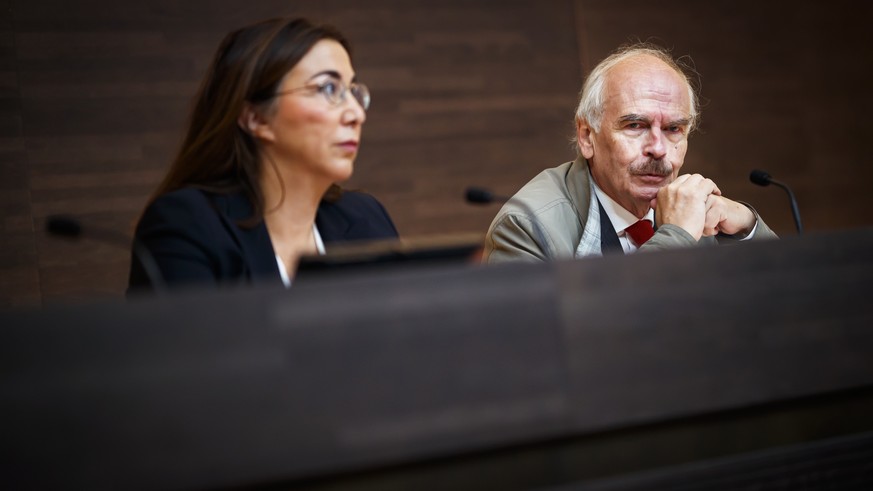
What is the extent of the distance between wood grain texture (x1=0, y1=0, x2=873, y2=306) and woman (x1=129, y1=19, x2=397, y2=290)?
1698 millimetres

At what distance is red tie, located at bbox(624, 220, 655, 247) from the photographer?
2520mm

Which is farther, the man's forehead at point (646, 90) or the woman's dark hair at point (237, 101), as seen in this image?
the man's forehead at point (646, 90)

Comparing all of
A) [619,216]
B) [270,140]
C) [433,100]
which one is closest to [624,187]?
[619,216]

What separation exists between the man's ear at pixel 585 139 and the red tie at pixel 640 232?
0.24 meters

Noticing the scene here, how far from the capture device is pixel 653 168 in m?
2.56

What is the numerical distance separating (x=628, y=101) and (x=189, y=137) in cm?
114

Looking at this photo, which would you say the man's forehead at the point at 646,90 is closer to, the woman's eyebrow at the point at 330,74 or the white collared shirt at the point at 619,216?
the white collared shirt at the point at 619,216

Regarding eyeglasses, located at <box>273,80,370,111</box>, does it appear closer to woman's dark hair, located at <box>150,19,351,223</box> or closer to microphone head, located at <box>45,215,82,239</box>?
woman's dark hair, located at <box>150,19,351,223</box>

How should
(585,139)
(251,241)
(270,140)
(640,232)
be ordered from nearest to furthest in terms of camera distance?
(251,241), (270,140), (640,232), (585,139)

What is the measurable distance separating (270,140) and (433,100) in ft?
8.72

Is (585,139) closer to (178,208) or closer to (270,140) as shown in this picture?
(270,140)

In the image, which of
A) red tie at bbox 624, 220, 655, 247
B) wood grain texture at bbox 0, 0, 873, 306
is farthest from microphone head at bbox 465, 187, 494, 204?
wood grain texture at bbox 0, 0, 873, 306

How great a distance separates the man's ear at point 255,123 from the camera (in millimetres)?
2033

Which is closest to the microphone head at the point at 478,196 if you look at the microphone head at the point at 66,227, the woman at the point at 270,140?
the woman at the point at 270,140
